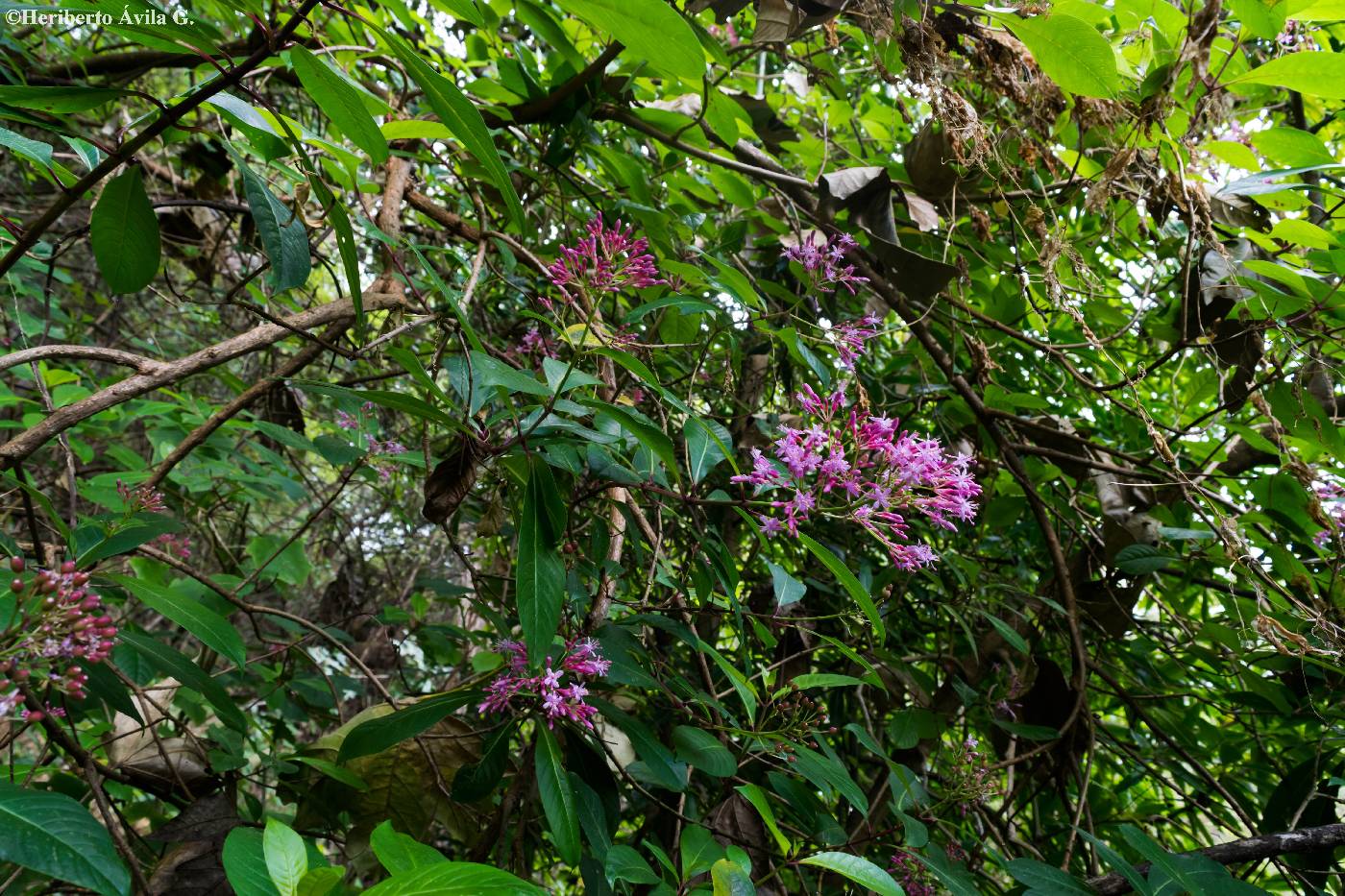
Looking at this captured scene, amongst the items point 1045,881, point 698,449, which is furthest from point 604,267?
point 1045,881

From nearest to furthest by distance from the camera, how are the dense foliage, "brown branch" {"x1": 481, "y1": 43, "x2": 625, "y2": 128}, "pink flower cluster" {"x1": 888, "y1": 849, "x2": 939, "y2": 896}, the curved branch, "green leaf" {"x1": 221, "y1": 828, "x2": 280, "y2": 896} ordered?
"green leaf" {"x1": 221, "y1": 828, "x2": 280, "y2": 896}
the curved branch
the dense foliage
"pink flower cluster" {"x1": 888, "y1": 849, "x2": 939, "y2": 896}
"brown branch" {"x1": 481, "y1": 43, "x2": 625, "y2": 128}

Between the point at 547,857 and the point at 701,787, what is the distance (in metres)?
0.65

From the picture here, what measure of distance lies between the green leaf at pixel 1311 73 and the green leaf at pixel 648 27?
46.1 inches

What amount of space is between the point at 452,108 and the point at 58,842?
72cm

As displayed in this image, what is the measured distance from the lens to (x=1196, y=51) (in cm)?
126

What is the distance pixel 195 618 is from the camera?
1052 mm

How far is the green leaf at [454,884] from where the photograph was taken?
0.68 m

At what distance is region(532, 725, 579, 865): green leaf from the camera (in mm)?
Answer: 1008

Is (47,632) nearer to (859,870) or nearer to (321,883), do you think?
(321,883)

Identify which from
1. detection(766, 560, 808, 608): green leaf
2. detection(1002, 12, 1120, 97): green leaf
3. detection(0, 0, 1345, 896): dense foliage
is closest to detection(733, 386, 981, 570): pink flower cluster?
detection(0, 0, 1345, 896): dense foliage

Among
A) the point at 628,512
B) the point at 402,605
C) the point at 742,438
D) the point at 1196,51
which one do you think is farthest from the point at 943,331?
the point at 402,605

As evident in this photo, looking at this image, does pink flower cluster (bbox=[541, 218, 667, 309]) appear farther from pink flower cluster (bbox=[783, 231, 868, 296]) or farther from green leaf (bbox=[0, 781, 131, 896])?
green leaf (bbox=[0, 781, 131, 896])

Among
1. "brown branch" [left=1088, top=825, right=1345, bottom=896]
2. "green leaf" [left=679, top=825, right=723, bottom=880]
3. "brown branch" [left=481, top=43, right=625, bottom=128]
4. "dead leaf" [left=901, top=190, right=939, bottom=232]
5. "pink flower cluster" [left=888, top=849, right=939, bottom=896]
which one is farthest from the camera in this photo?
"dead leaf" [left=901, top=190, right=939, bottom=232]

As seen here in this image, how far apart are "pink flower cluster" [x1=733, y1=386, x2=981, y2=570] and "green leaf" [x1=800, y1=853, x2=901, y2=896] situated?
1.39ft
